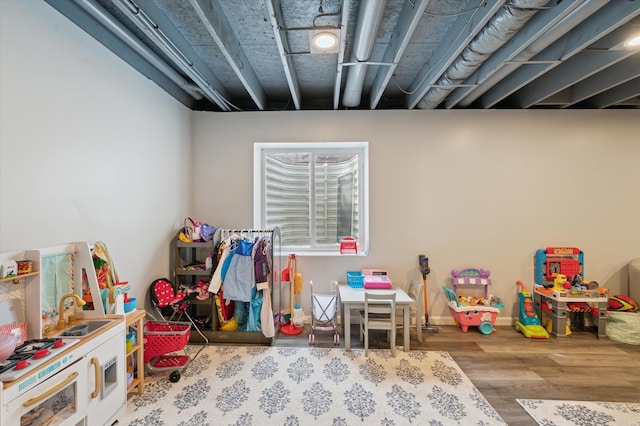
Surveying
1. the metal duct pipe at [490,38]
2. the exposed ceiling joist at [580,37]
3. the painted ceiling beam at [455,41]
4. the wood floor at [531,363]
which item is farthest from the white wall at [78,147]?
the exposed ceiling joist at [580,37]

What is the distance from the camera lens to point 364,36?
80.3 inches

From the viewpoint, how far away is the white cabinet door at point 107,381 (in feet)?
5.35

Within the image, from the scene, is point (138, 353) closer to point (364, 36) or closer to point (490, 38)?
point (364, 36)

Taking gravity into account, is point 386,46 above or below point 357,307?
above

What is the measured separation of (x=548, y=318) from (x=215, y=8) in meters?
4.85

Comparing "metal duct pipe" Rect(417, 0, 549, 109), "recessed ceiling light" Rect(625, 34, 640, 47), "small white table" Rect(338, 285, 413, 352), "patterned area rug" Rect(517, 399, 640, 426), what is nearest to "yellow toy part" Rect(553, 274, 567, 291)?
"patterned area rug" Rect(517, 399, 640, 426)

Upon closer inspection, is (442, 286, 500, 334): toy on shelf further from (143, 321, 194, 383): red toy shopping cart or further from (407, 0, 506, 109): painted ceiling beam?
(143, 321, 194, 383): red toy shopping cart

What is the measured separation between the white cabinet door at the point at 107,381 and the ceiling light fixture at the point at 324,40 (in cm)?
255

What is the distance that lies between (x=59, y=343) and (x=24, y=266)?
502mm

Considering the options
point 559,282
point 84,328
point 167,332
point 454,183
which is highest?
point 454,183

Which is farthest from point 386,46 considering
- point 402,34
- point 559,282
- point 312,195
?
point 559,282

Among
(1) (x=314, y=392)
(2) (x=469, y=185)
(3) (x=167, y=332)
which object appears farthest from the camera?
(2) (x=469, y=185)

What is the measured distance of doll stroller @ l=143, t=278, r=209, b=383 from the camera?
238 centimetres

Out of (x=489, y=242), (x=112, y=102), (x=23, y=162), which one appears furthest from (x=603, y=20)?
(x=23, y=162)
